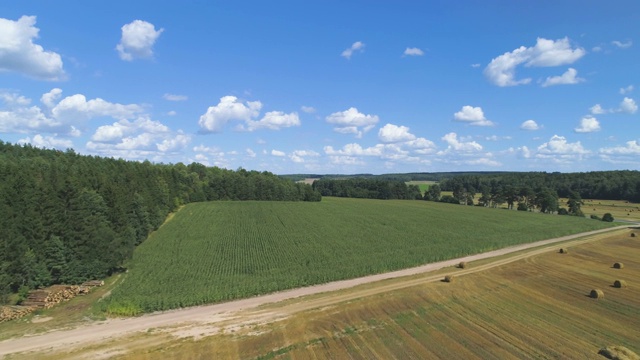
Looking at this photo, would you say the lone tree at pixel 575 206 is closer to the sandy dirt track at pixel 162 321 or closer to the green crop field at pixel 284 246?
the green crop field at pixel 284 246

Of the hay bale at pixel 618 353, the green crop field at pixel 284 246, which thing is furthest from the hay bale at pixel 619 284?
the hay bale at pixel 618 353

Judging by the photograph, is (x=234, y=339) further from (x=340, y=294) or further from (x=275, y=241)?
(x=275, y=241)

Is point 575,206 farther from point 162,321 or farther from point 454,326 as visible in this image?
point 162,321

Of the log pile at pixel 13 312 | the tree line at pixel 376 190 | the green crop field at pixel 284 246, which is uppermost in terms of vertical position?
the tree line at pixel 376 190

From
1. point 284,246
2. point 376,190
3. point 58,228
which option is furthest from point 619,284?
point 376,190

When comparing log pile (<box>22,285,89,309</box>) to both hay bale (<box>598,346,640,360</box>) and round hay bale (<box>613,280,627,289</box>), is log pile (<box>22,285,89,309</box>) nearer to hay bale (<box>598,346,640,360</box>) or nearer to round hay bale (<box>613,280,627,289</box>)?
hay bale (<box>598,346,640,360</box>)
